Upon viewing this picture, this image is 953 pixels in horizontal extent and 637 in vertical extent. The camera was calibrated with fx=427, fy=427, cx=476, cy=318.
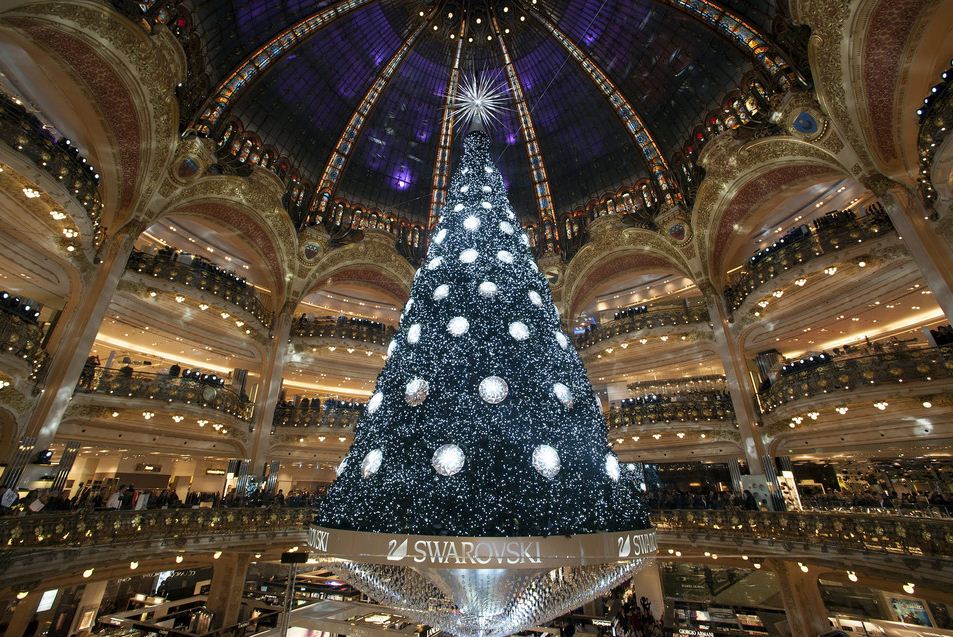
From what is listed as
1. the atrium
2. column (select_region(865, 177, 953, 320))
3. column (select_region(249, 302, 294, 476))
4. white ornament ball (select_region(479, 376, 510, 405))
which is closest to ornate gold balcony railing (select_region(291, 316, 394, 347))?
the atrium

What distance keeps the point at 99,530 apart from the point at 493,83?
25.7 meters

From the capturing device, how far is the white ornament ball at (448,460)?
10.2 feet

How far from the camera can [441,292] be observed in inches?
162

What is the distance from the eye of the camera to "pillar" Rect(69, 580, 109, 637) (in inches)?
606

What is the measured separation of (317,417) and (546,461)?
18.8 meters

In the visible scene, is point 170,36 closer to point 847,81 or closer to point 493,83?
point 493,83

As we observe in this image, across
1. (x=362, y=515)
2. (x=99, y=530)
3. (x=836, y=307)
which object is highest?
(x=836, y=307)

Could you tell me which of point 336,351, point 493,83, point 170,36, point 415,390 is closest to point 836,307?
point 415,390

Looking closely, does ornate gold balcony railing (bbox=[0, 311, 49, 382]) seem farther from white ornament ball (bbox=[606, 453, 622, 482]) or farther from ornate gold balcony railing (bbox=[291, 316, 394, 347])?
white ornament ball (bbox=[606, 453, 622, 482])

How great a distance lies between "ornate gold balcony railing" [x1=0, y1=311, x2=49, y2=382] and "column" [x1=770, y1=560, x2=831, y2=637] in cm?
2254

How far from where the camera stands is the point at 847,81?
42.6 feet

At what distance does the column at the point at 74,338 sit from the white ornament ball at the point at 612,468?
15.6 metres

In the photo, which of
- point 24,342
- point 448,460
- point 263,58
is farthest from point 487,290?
point 263,58

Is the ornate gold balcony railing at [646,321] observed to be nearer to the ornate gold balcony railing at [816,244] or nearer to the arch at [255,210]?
the ornate gold balcony railing at [816,244]
